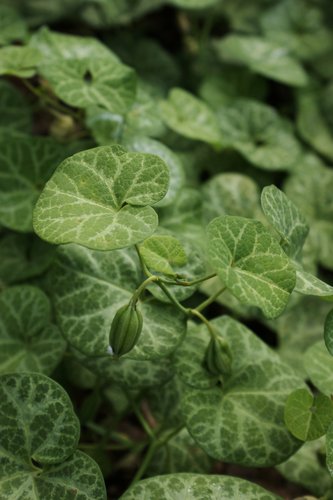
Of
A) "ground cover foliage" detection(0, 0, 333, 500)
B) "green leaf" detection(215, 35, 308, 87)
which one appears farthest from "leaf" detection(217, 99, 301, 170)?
"green leaf" detection(215, 35, 308, 87)

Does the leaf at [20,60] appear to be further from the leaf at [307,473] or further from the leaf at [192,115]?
the leaf at [307,473]

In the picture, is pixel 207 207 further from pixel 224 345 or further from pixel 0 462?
pixel 0 462

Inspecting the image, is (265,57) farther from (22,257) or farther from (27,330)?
(27,330)

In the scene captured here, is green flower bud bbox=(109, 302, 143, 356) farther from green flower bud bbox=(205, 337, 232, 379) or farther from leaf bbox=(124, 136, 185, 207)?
leaf bbox=(124, 136, 185, 207)

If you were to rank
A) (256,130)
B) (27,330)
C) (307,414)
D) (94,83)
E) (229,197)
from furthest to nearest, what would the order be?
1. (256,130)
2. (229,197)
3. (94,83)
4. (27,330)
5. (307,414)

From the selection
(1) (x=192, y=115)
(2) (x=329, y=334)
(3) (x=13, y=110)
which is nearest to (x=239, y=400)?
(2) (x=329, y=334)

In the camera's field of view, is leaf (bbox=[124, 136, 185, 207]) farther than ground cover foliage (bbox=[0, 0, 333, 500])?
Yes

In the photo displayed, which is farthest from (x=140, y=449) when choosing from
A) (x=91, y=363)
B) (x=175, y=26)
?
(x=175, y=26)
